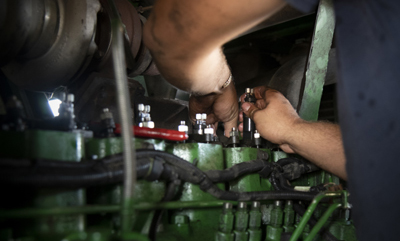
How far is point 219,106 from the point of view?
6.35 feet

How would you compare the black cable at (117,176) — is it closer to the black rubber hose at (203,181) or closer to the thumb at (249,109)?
the black rubber hose at (203,181)

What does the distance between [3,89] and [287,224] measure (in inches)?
67.7

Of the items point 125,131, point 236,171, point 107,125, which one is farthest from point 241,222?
point 125,131

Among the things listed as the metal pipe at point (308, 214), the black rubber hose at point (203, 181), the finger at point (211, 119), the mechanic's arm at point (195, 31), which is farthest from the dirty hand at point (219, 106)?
the metal pipe at point (308, 214)

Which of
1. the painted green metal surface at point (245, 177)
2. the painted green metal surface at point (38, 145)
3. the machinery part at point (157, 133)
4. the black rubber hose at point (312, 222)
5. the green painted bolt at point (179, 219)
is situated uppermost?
the machinery part at point (157, 133)

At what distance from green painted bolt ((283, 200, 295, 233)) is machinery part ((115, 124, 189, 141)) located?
59 centimetres

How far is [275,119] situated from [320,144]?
25cm

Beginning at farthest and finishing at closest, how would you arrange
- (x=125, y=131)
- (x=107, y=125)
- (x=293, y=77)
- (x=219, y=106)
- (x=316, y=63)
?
(x=293, y=77) < (x=219, y=106) < (x=316, y=63) < (x=107, y=125) < (x=125, y=131)

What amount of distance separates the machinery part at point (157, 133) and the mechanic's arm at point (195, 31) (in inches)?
12.4

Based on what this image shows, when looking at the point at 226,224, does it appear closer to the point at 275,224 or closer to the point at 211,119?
the point at 275,224

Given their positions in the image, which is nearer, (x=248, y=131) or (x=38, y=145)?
(x=38, y=145)

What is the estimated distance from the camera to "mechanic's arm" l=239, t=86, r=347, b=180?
4.61 feet

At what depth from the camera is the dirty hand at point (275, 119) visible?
1.54m

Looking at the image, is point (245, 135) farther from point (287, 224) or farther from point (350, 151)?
point (350, 151)
